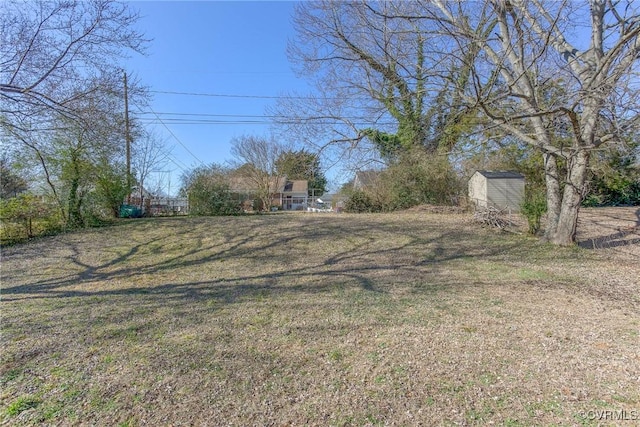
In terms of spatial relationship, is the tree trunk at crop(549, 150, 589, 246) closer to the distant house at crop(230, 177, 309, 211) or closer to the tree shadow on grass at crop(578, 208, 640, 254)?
the tree shadow on grass at crop(578, 208, 640, 254)

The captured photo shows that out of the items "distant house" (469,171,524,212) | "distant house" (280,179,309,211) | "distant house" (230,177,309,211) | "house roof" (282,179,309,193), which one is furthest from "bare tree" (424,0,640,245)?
"house roof" (282,179,309,193)

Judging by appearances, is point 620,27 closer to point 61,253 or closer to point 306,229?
point 306,229

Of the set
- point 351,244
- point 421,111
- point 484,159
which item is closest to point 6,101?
point 351,244

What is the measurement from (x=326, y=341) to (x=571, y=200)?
6267 millimetres

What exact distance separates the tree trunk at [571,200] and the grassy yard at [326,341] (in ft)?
1.68

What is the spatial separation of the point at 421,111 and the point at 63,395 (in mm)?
7515

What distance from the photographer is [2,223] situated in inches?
326

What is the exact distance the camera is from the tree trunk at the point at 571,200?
6.11 m

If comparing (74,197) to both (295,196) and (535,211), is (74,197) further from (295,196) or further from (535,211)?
(295,196)

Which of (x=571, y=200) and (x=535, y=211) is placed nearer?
(x=571, y=200)

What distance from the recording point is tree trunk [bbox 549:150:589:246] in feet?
20.0

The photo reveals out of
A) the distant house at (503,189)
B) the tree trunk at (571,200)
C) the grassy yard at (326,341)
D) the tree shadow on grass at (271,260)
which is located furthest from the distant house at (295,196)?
the grassy yard at (326,341)

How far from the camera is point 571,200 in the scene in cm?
627

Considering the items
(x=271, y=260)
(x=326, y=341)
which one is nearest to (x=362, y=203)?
(x=271, y=260)
